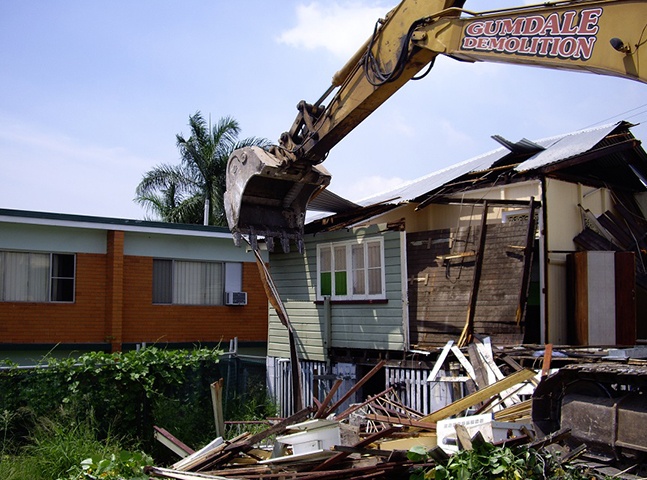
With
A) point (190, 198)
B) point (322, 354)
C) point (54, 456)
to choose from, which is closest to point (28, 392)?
point (54, 456)

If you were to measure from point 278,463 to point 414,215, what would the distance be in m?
9.03

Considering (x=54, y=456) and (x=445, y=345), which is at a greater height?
(x=445, y=345)

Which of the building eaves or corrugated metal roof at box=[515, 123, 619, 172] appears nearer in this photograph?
corrugated metal roof at box=[515, 123, 619, 172]

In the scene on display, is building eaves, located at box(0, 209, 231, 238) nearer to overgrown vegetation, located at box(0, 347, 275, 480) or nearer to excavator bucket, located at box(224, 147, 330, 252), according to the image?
excavator bucket, located at box(224, 147, 330, 252)

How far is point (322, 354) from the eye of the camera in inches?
591

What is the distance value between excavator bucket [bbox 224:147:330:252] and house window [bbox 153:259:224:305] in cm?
602

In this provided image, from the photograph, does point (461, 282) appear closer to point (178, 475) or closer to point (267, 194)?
point (267, 194)

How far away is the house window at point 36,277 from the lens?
1678cm

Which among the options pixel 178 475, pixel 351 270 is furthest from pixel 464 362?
pixel 178 475

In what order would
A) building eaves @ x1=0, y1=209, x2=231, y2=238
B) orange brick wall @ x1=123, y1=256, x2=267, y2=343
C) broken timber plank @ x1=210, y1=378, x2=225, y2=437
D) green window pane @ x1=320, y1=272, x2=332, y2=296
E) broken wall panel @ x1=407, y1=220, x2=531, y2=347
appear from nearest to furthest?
1. broken timber plank @ x1=210, y1=378, x2=225, y2=437
2. broken wall panel @ x1=407, y1=220, x2=531, y2=347
3. green window pane @ x1=320, y1=272, x2=332, y2=296
4. building eaves @ x1=0, y1=209, x2=231, y2=238
5. orange brick wall @ x1=123, y1=256, x2=267, y2=343

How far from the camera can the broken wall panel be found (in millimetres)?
12094

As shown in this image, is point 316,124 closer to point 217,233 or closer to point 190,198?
point 217,233

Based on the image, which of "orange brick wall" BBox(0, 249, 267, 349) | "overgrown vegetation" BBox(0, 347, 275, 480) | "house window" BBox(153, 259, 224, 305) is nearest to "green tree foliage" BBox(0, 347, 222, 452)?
"overgrown vegetation" BBox(0, 347, 275, 480)

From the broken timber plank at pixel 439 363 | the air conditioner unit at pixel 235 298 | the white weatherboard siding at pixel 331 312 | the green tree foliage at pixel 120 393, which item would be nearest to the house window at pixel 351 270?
the white weatherboard siding at pixel 331 312
